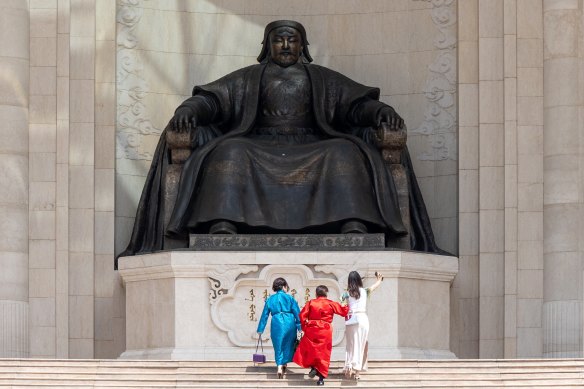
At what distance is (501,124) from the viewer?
20453 millimetres

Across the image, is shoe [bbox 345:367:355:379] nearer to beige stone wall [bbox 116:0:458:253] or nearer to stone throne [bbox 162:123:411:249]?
stone throne [bbox 162:123:411:249]

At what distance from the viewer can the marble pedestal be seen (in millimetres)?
19062

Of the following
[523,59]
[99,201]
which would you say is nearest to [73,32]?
[99,201]

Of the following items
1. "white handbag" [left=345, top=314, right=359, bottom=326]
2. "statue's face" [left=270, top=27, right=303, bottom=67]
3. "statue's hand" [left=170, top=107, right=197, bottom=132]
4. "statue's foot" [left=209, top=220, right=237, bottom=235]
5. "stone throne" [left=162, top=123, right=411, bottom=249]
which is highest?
"statue's face" [left=270, top=27, right=303, bottom=67]

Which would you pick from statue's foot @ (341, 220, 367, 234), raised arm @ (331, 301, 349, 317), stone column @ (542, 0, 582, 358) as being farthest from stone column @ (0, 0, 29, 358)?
stone column @ (542, 0, 582, 358)

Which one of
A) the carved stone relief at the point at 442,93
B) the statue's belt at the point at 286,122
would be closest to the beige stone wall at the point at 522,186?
the carved stone relief at the point at 442,93

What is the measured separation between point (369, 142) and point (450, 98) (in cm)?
131

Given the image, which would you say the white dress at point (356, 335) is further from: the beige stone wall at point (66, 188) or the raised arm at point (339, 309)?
the beige stone wall at point (66, 188)

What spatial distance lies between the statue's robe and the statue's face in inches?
6.9

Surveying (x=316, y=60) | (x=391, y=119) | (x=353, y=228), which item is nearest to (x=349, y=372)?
(x=353, y=228)

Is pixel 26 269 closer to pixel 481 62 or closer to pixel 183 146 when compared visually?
pixel 183 146

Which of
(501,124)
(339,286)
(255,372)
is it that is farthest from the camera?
(501,124)

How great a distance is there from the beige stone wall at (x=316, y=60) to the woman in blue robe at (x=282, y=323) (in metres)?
4.27

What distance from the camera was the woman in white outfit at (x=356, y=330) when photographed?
16297mm
